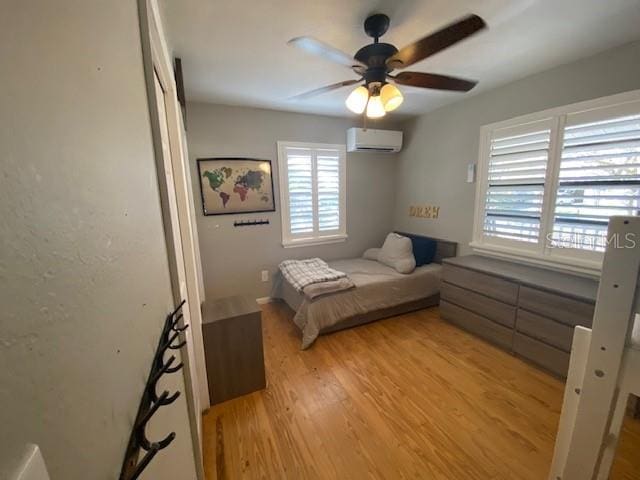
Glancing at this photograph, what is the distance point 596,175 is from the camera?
6.59ft

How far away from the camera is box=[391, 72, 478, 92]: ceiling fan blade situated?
164 centimetres

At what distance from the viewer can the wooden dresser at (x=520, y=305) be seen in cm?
188

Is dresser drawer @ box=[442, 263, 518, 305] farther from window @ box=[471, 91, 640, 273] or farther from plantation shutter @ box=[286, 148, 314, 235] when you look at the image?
plantation shutter @ box=[286, 148, 314, 235]

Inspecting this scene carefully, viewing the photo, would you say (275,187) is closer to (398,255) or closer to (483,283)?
(398,255)

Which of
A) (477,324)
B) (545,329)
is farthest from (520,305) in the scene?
(477,324)

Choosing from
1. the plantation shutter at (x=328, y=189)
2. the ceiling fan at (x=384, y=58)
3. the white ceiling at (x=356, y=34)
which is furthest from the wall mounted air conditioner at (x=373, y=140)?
the ceiling fan at (x=384, y=58)

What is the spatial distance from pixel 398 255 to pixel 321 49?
2365 millimetres

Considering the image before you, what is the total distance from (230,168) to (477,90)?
2746 mm

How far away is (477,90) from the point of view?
2662 millimetres

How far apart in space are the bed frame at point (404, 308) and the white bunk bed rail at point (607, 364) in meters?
1.89

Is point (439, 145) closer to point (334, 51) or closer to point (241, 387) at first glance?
point (334, 51)

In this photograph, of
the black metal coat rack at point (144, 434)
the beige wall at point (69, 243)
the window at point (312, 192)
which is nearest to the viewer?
the beige wall at point (69, 243)

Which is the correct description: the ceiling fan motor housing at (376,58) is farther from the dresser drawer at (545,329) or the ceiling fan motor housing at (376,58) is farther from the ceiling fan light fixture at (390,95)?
the dresser drawer at (545,329)

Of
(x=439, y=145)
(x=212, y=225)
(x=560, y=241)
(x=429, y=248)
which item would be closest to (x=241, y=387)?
(x=212, y=225)
